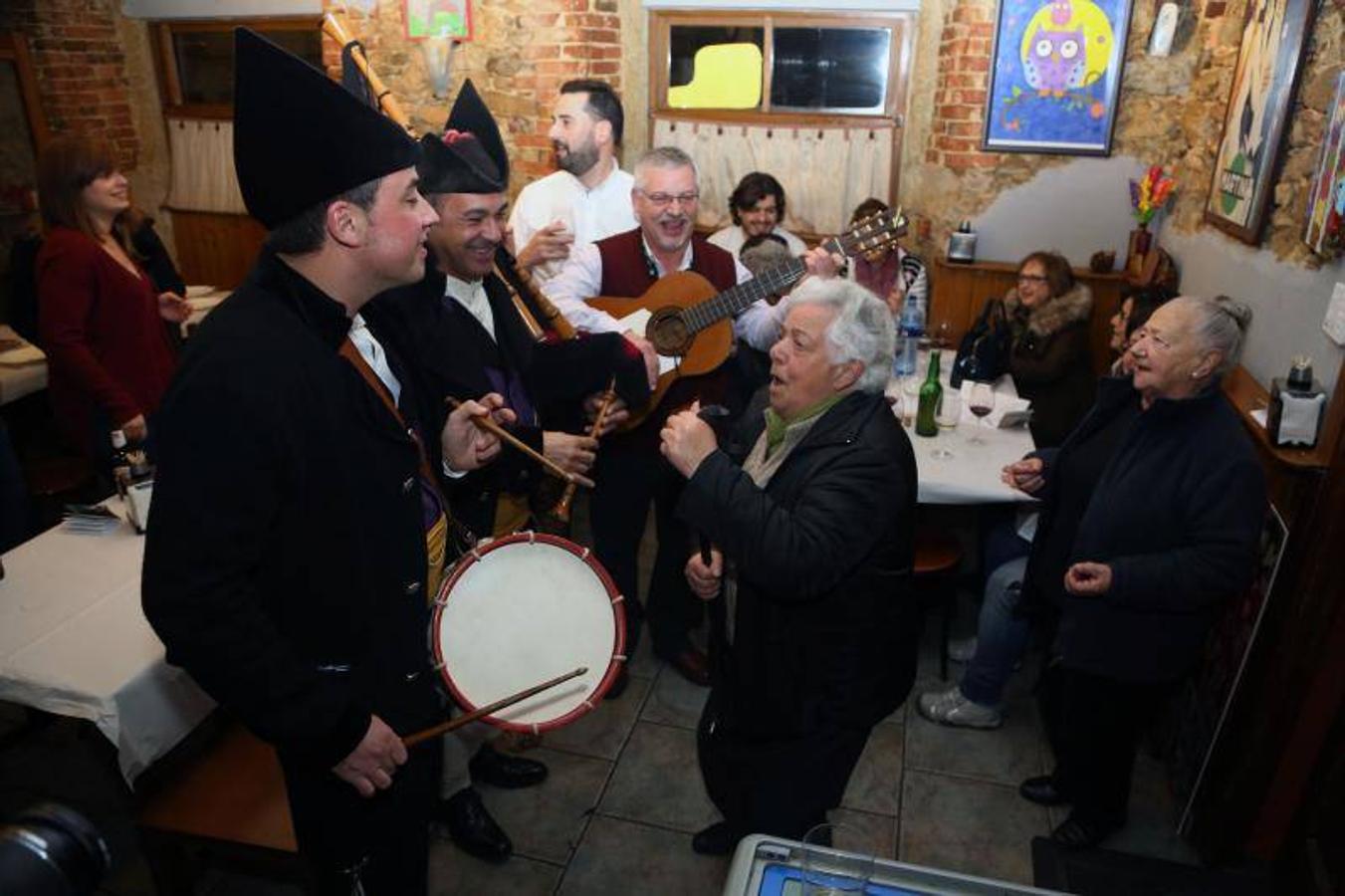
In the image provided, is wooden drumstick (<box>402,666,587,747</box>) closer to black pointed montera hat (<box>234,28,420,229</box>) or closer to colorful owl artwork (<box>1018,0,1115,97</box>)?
black pointed montera hat (<box>234,28,420,229</box>)

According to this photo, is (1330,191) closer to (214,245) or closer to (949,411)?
(949,411)

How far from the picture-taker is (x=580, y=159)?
440 centimetres

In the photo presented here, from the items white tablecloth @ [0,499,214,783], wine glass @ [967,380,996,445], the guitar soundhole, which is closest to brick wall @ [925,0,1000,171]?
wine glass @ [967,380,996,445]

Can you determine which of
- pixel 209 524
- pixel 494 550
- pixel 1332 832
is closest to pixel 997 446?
pixel 1332 832

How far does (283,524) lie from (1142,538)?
217cm

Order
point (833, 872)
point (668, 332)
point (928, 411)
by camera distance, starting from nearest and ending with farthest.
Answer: point (833, 872)
point (668, 332)
point (928, 411)

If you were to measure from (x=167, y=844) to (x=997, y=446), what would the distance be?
10.3 ft

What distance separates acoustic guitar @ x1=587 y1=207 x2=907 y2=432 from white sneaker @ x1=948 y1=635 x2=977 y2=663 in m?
1.63

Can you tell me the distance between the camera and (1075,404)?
4.21 metres

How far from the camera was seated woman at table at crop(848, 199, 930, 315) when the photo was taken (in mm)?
4668

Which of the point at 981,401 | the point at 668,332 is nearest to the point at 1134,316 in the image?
the point at 981,401

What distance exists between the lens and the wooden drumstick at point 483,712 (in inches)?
70.0

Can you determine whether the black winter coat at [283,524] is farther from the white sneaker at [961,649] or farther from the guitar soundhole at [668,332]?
the white sneaker at [961,649]

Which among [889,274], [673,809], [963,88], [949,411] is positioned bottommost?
[673,809]
